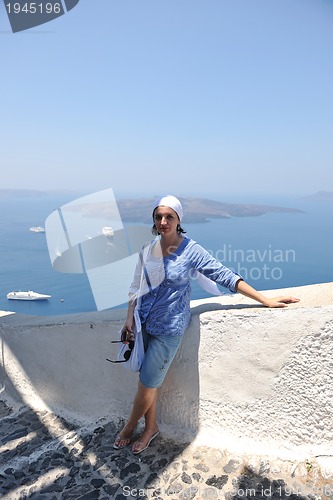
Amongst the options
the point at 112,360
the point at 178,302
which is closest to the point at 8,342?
the point at 112,360

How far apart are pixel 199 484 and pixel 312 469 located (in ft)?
1.51

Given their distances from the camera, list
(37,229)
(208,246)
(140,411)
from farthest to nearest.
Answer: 1. (37,229)
2. (208,246)
3. (140,411)

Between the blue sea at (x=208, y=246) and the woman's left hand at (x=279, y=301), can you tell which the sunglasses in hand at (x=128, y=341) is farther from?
the blue sea at (x=208, y=246)

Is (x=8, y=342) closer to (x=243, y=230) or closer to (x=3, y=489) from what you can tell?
(x=3, y=489)

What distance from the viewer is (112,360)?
2064 millimetres

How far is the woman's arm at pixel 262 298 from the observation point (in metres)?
1.67

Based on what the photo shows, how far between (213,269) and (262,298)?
25 centimetres

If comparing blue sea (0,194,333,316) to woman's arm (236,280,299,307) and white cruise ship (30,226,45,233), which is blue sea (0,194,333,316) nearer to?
white cruise ship (30,226,45,233)

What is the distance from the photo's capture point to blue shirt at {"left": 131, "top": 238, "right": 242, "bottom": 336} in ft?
5.65

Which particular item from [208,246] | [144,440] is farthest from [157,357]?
[208,246]

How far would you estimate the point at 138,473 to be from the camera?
5.58ft

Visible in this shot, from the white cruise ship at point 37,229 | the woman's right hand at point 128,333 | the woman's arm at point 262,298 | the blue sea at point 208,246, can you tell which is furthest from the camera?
the white cruise ship at point 37,229

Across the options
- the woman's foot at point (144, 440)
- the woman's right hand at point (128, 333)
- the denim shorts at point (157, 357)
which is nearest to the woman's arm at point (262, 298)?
the denim shorts at point (157, 357)

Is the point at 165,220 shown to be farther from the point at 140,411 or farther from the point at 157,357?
the point at 140,411
